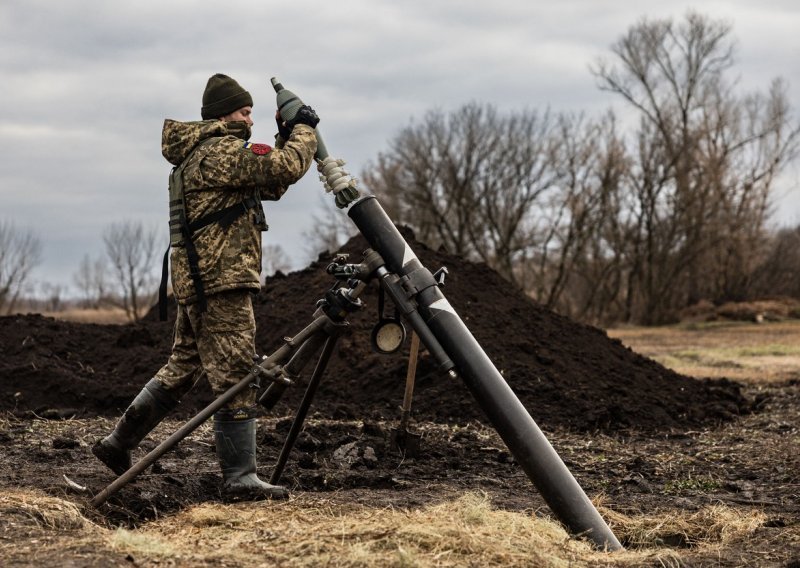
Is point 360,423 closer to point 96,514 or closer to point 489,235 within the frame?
point 96,514

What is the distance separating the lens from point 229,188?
18.8 feet

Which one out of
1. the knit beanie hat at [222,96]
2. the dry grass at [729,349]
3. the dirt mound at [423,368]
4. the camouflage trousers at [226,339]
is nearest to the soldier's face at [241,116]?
the knit beanie hat at [222,96]

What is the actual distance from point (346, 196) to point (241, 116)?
2.98 ft

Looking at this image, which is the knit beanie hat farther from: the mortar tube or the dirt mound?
the dirt mound

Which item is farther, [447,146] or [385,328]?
[447,146]

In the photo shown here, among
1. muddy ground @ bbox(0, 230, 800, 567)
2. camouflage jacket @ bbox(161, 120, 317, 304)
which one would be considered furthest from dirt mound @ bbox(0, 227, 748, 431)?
camouflage jacket @ bbox(161, 120, 317, 304)

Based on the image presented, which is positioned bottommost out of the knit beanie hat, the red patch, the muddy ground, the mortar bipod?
the muddy ground

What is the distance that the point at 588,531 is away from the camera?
5.12 metres

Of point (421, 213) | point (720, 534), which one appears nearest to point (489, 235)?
point (421, 213)

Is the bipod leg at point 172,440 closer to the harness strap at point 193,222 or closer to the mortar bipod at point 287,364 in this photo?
the mortar bipod at point 287,364

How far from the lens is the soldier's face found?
6016 mm

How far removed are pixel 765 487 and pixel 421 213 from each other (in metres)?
39.5

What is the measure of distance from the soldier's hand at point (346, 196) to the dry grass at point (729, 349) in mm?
12004

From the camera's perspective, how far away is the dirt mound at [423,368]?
1109cm
